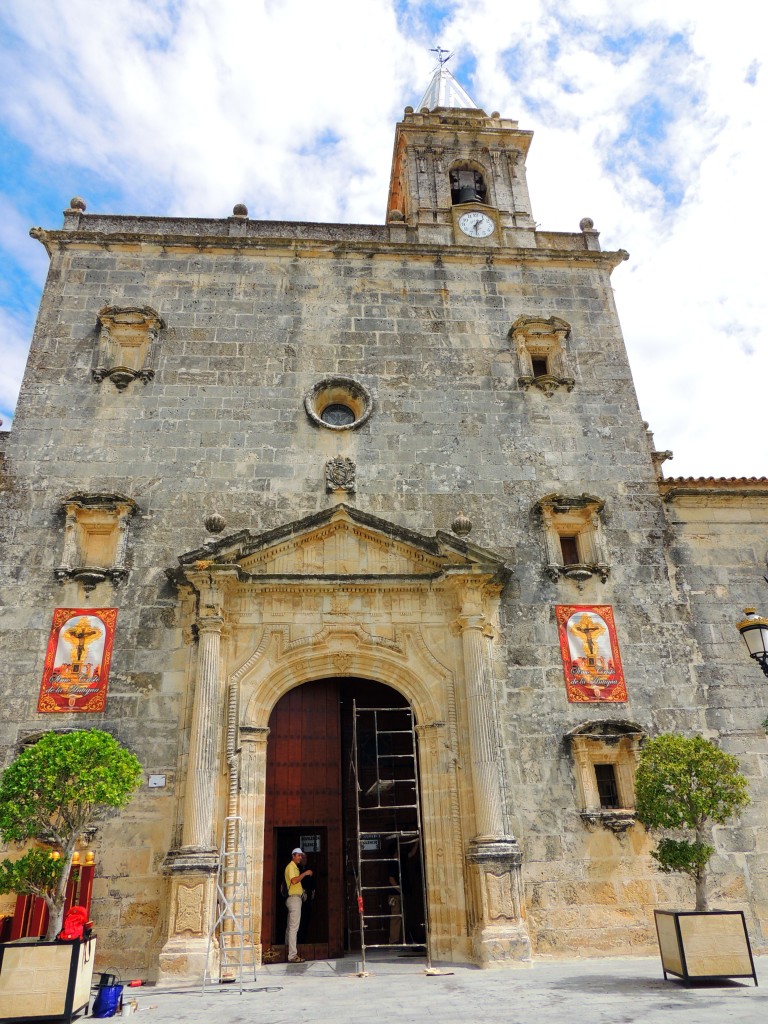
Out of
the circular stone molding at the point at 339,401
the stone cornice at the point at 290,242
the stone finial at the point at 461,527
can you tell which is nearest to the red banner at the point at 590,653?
the stone finial at the point at 461,527

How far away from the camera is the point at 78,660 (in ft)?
36.9

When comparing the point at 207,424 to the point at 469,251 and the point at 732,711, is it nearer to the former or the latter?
the point at 469,251

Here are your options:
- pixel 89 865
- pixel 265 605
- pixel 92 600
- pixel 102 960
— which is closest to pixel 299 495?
pixel 265 605

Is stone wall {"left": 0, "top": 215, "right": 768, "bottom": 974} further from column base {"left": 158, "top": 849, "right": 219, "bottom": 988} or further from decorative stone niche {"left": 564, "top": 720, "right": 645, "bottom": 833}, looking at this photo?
column base {"left": 158, "top": 849, "right": 219, "bottom": 988}

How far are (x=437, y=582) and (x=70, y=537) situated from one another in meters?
5.92

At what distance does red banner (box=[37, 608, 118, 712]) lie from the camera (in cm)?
1101

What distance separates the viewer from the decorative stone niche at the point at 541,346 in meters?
14.4

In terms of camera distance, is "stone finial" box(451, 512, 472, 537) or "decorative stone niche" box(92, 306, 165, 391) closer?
"stone finial" box(451, 512, 472, 537)

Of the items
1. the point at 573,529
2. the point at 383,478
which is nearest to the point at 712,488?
the point at 573,529

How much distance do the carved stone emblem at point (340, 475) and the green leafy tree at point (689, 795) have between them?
6.38 m

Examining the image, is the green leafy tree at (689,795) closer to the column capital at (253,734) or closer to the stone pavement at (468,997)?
the stone pavement at (468,997)

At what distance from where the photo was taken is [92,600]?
11711 mm

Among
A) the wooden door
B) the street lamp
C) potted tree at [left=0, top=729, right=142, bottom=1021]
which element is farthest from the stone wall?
the street lamp

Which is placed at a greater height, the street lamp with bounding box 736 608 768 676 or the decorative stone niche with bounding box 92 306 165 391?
the decorative stone niche with bounding box 92 306 165 391
